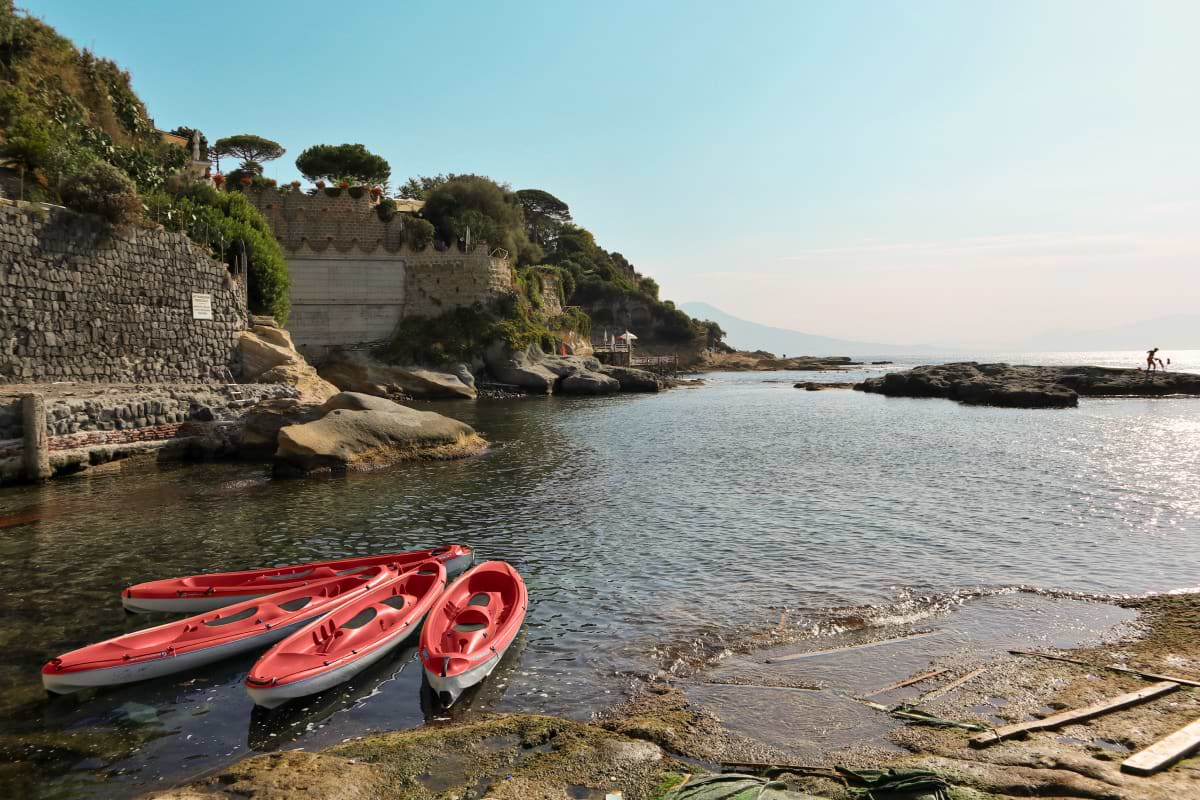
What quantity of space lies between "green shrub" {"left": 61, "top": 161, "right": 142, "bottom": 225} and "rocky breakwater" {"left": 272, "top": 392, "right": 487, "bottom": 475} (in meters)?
8.93

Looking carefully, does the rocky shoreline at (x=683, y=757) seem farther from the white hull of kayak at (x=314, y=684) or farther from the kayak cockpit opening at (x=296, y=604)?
the kayak cockpit opening at (x=296, y=604)

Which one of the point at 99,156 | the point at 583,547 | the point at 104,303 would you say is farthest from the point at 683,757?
the point at 99,156

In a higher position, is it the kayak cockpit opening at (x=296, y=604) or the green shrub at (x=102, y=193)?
the green shrub at (x=102, y=193)

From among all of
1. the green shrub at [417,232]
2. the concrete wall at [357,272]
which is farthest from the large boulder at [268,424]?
the green shrub at [417,232]

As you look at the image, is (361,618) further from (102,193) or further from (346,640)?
(102,193)

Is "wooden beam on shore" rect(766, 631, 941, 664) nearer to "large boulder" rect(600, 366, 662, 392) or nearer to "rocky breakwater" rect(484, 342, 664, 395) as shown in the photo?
"rocky breakwater" rect(484, 342, 664, 395)

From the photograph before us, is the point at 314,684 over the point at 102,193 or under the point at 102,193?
under

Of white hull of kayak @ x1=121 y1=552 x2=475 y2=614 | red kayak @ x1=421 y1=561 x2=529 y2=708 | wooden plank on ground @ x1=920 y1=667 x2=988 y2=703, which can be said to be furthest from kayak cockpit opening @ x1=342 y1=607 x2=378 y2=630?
wooden plank on ground @ x1=920 y1=667 x2=988 y2=703

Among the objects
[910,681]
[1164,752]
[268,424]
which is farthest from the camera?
[268,424]

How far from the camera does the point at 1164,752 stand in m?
5.55

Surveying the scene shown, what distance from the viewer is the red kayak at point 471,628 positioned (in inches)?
295

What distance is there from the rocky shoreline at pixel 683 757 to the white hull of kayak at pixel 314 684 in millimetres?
992

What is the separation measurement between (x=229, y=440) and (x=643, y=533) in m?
15.7

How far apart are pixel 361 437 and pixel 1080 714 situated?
19.2 meters
